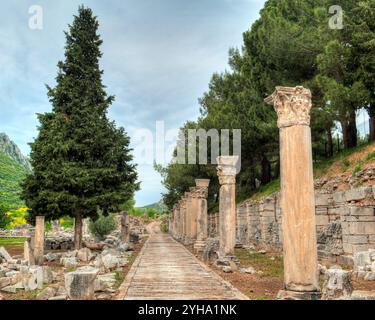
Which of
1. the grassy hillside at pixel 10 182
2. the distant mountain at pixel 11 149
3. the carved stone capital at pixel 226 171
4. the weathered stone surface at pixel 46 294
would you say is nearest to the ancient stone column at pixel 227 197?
the carved stone capital at pixel 226 171

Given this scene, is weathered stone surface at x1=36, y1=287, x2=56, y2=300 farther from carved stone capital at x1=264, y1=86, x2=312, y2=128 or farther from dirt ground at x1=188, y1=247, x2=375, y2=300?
carved stone capital at x1=264, y1=86, x2=312, y2=128

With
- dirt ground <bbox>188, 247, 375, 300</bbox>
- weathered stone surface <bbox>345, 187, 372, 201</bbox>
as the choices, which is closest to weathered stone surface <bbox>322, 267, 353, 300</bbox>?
dirt ground <bbox>188, 247, 375, 300</bbox>

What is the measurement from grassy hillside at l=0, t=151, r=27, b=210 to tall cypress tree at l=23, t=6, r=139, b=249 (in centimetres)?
4470

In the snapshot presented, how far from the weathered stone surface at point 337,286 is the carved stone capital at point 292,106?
3039mm

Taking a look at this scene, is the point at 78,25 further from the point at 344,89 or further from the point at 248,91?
the point at 344,89

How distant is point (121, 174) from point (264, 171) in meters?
13.6

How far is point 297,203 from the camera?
8086mm

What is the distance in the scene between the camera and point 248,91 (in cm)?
2712

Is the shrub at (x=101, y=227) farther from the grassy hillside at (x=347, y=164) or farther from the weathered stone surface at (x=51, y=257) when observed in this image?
the grassy hillside at (x=347, y=164)

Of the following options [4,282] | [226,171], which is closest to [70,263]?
[4,282]

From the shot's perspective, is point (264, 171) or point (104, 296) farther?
point (264, 171)

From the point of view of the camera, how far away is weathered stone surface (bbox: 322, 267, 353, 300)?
24.4 feet
